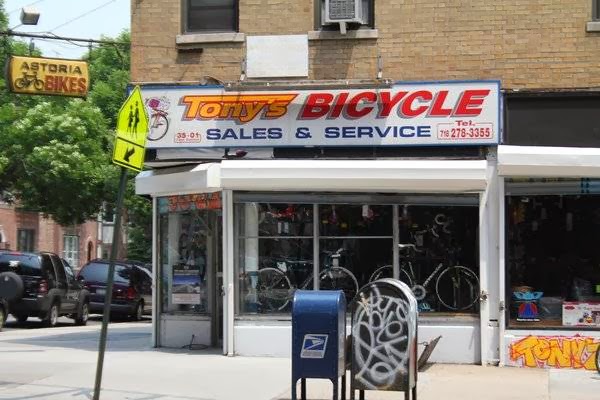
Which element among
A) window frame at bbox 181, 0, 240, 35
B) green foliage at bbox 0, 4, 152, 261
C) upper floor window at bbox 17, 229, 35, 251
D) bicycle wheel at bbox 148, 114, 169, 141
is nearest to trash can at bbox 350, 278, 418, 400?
bicycle wheel at bbox 148, 114, 169, 141

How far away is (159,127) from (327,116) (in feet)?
8.60

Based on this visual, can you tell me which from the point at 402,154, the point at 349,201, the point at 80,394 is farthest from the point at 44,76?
the point at 80,394

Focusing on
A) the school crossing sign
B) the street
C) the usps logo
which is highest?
the school crossing sign

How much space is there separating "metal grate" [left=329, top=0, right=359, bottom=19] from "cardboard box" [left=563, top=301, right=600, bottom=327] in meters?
5.29

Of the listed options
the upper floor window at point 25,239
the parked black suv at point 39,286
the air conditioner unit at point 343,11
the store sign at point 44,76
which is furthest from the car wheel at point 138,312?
the upper floor window at point 25,239

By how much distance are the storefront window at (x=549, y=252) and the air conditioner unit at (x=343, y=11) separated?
3368mm

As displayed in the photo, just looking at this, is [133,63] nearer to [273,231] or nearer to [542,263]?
[273,231]

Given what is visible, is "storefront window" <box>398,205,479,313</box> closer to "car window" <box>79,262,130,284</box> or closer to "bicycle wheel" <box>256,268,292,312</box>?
"bicycle wheel" <box>256,268,292,312</box>

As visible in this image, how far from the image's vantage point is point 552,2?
13836mm

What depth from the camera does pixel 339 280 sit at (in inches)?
558

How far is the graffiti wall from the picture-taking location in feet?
43.4

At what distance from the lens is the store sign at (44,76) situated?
16422 millimetres

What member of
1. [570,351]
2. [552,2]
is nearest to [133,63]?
Result: [552,2]

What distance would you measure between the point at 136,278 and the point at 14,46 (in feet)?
35.8
